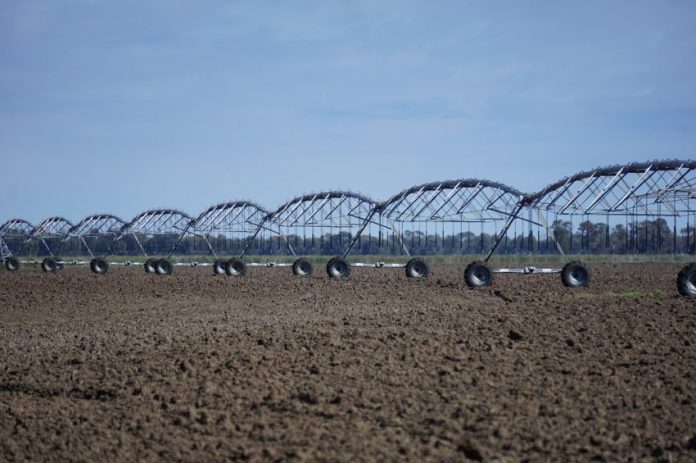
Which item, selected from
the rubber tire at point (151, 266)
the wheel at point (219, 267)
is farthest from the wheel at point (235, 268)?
the rubber tire at point (151, 266)

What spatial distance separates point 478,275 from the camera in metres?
26.0

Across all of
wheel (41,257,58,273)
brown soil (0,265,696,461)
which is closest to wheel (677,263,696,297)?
brown soil (0,265,696,461)

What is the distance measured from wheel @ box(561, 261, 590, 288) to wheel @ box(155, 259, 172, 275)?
2457cm

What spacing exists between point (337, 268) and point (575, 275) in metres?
12.0

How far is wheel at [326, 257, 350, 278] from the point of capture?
3428 cm

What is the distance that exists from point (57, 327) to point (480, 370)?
36.9 ft

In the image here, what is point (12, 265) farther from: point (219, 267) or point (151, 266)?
point (219, 267)

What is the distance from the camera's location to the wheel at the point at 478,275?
2584 centimetres

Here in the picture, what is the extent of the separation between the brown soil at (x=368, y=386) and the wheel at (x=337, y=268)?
16506 millimetres

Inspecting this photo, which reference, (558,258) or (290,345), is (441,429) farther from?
(558,258)

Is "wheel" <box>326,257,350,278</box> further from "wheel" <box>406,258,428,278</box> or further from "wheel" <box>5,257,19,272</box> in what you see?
"wheel" <box>5,257,19,272</box>

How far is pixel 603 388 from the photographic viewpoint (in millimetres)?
9500

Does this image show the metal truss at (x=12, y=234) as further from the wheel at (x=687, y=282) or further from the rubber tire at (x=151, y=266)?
the wheel at (x=687, y=282)

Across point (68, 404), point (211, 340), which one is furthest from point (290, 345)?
point (68, 404)
